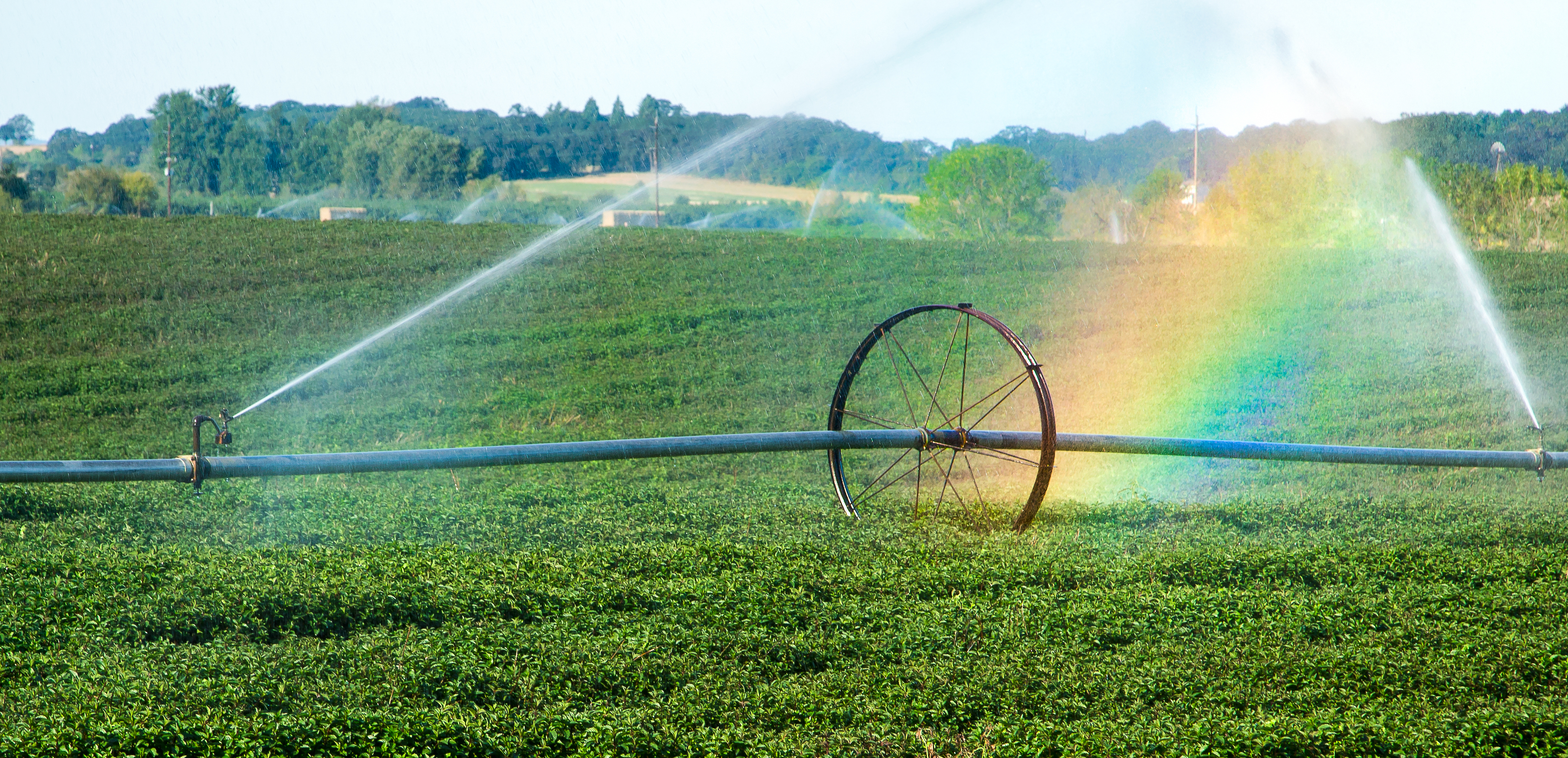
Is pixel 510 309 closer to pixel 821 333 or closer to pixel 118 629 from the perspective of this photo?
pixel 821 333

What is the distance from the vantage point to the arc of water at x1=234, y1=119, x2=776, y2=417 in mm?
8164

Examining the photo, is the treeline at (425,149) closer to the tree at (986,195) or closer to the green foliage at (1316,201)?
the tree at (986,195)

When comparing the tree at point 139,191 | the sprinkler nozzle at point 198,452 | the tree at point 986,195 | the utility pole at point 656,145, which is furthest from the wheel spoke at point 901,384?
the tree at point 986,195

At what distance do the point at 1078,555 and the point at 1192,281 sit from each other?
48.4 ft

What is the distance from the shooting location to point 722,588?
411 cm

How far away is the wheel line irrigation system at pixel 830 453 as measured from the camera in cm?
393

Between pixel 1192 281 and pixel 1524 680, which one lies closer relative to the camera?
pixel 1524 680

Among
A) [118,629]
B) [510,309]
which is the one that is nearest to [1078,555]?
[118,629]

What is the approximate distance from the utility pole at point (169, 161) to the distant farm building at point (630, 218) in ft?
49.7

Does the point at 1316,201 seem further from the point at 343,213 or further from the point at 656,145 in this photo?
the point at 343,213

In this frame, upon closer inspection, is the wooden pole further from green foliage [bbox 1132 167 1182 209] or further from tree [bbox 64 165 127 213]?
green foliage [bbox 1132 167 1182 209]

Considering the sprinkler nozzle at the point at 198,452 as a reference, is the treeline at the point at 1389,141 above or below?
above

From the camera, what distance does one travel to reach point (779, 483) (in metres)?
7.39

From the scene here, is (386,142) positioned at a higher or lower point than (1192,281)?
higher
